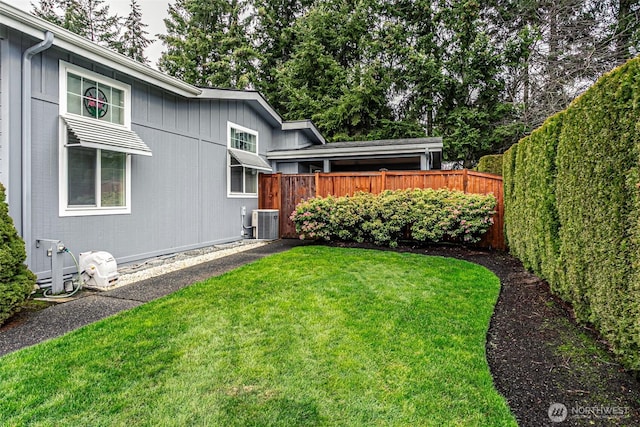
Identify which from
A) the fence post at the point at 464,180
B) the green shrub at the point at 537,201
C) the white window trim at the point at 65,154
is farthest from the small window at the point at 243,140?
the green shrub at the point at 537,201

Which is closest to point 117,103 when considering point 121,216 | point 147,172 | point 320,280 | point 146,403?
point 147,172

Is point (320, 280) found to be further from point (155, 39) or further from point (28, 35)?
point (155, 39)

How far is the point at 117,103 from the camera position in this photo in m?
6.16

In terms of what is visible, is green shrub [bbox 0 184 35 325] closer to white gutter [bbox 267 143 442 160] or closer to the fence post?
white gutter [bbox 267 143 442 160]

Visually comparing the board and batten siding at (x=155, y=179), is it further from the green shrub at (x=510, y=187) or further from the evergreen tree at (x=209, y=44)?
the evergreen tree at (x=209, y=44)

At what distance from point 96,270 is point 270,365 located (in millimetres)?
3749

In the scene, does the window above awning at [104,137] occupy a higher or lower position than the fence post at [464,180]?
higher

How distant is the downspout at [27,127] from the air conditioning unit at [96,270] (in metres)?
0.78

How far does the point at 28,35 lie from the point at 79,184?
214 cm

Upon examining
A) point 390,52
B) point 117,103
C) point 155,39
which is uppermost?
point 155,39

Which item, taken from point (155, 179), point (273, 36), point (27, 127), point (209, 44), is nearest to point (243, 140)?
point (155, 179)

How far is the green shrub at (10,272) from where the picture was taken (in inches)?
143

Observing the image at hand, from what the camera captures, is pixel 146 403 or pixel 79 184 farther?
pixel 79 184

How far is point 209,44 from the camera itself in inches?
918
